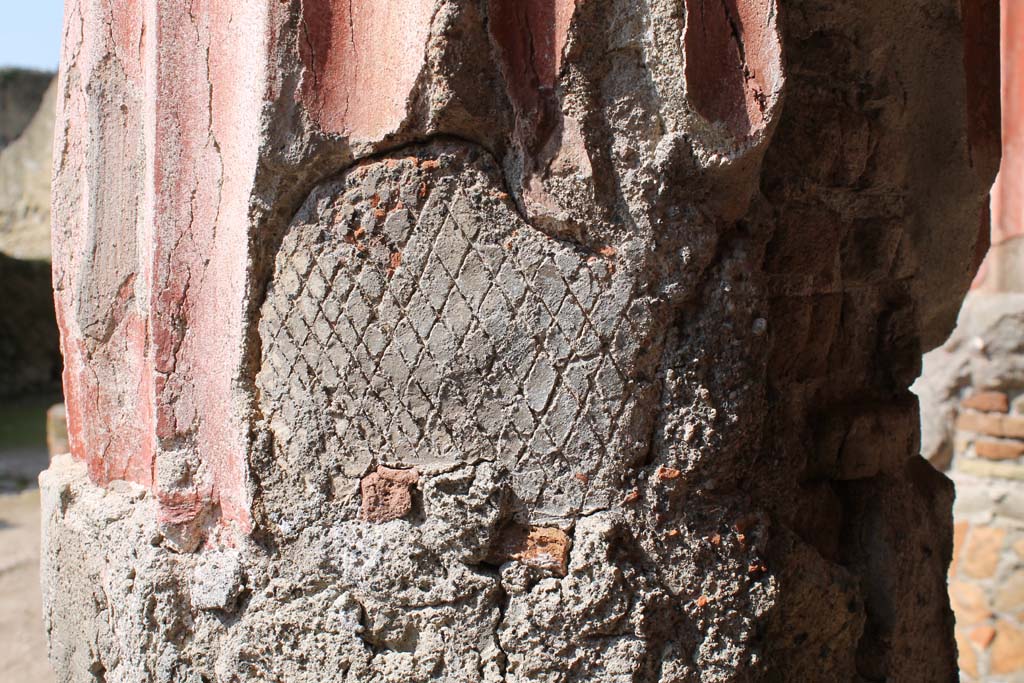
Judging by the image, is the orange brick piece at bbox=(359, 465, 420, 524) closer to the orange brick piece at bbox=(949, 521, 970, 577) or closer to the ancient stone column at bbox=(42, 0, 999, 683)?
the ancient stone column at bbox=(42, 0, 999, 683)

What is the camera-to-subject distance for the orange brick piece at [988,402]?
3.23 meters

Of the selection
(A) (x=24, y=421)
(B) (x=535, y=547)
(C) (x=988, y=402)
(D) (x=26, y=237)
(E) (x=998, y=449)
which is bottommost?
(B) (x=535, y=547)

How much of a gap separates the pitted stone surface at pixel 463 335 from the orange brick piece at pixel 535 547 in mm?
23

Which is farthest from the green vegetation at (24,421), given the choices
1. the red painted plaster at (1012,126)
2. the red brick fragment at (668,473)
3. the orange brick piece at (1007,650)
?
the red brick fragment at (668,473)

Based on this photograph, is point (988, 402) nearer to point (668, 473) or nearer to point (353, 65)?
→ point (668, 473)

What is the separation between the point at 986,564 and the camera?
3168mm

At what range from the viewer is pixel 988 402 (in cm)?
325

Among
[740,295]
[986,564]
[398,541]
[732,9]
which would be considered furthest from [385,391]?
[986,564]

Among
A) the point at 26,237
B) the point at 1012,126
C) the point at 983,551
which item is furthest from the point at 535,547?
the point at 26,237

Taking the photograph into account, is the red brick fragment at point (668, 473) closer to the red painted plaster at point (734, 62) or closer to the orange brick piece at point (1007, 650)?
the red painted plaster at point (734, 62)

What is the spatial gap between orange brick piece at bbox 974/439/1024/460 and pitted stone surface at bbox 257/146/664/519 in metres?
2.50

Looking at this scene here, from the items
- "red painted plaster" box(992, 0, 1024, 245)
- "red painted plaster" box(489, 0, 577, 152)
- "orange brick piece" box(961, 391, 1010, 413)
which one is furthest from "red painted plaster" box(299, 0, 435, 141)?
"orange brick piece" box(961, 391, 1010, 413)

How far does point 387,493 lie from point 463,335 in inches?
8.8

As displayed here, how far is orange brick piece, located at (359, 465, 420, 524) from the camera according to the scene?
1.24 m
